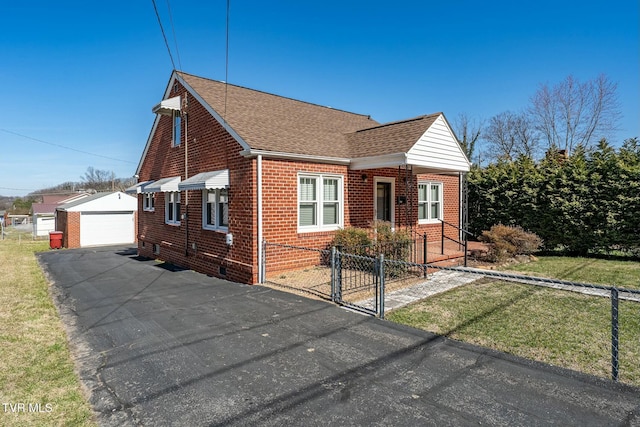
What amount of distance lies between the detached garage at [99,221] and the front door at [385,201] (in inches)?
827

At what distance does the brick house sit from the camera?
10328 mm

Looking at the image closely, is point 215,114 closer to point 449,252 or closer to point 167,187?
point 167,187

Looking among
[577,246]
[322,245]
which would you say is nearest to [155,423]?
[322,245]

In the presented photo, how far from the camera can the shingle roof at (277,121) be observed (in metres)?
10.8

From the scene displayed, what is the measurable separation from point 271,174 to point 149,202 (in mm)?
10116

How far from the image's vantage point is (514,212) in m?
15.1

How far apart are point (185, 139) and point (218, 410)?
38.0ft

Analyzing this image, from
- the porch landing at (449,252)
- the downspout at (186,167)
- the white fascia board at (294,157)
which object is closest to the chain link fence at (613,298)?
the porch landing at (449,252)

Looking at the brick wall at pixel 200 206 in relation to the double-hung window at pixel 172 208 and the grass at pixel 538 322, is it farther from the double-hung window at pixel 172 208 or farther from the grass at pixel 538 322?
the grass at pixel 538 322

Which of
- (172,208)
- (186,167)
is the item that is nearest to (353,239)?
(186,167)

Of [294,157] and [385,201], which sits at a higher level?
[294,157]

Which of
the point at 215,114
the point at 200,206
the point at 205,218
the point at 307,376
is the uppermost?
the point at 215,114

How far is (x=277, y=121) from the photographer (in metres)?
12.6

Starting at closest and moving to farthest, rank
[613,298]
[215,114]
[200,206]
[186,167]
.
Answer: [613,298], [215,114], [200,206], [186,167]
